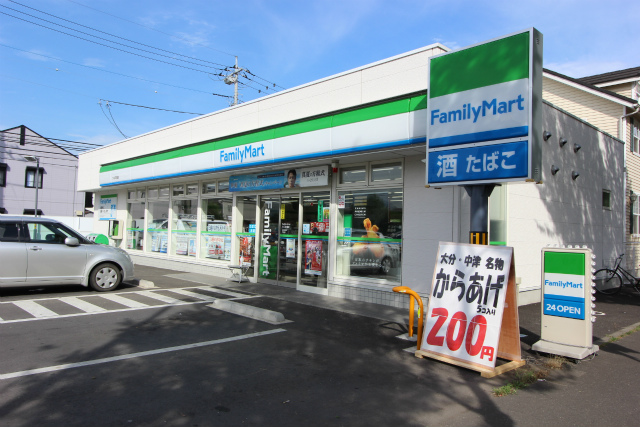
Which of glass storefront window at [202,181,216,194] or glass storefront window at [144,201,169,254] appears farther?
glass storefront window at [144,201,169,254]

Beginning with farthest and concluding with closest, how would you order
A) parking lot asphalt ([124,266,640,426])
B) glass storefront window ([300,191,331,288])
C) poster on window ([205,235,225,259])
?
poster on window ([205,235,225,259]) → glass storefront window ([300,191,331,288]) → parking lot asphalt ([124,266,640,426])

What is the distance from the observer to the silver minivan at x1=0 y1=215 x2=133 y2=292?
935cm

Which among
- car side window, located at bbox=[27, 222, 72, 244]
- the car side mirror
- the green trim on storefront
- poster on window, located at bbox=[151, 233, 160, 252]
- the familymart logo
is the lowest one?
poster on window, located at bbox=[151, 233, 160, 252]

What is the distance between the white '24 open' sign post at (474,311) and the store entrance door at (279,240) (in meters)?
5.65

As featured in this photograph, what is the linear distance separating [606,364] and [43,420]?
6.60 m

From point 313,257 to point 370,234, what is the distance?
1.87m

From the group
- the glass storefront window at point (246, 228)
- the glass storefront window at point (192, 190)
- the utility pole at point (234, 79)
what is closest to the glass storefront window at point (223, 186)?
the glass storefront window at point (246, 228)

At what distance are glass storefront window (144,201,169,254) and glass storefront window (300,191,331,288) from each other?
7.53m

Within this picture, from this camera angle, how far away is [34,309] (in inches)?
323

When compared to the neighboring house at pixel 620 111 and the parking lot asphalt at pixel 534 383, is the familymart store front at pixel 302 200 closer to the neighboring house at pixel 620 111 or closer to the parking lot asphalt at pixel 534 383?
the parking lot asphalt at pixel 534 383

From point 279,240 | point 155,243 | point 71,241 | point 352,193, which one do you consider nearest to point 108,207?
point 155,243

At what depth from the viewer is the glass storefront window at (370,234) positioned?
925 cm

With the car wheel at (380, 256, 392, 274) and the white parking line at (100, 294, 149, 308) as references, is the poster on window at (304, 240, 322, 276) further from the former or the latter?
the white parking line at (100, 294, 149, 308)

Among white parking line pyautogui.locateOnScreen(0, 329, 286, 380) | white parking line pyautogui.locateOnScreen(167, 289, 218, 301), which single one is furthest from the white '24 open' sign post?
white parking line pyautogui.locateOnScreen(167, 289, 218, 301)
